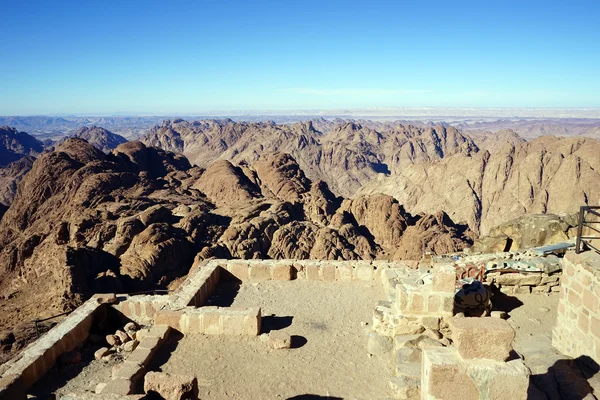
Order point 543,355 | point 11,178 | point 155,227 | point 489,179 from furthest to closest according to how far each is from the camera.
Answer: point 11,178 < point 489,179 < point 155,227 < point 543,355

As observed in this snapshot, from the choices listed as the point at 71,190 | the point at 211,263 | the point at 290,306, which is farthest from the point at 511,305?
the point at 71,190

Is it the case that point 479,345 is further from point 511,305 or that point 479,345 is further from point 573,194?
point 573,194

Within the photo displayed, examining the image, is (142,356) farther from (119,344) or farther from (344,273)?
(344,273)

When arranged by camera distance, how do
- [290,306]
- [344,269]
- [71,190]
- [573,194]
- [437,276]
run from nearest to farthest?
1. [437,276]
2. [290,306]
3. [344,269]
4. [71,190]
5. [573,194]

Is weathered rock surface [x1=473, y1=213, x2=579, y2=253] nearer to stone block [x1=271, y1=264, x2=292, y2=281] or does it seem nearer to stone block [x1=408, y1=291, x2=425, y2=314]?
stone block [x1=271, y1=264, x2=292, y2=281]

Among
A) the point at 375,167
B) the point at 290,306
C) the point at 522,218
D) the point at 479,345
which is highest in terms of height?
the point at 479,345

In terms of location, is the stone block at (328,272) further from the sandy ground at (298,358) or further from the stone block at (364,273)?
the sandy ground at (298,358)

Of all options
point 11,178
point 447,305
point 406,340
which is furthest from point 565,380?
point 11,178

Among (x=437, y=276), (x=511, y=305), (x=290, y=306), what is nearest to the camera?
(x=437, y=276)
